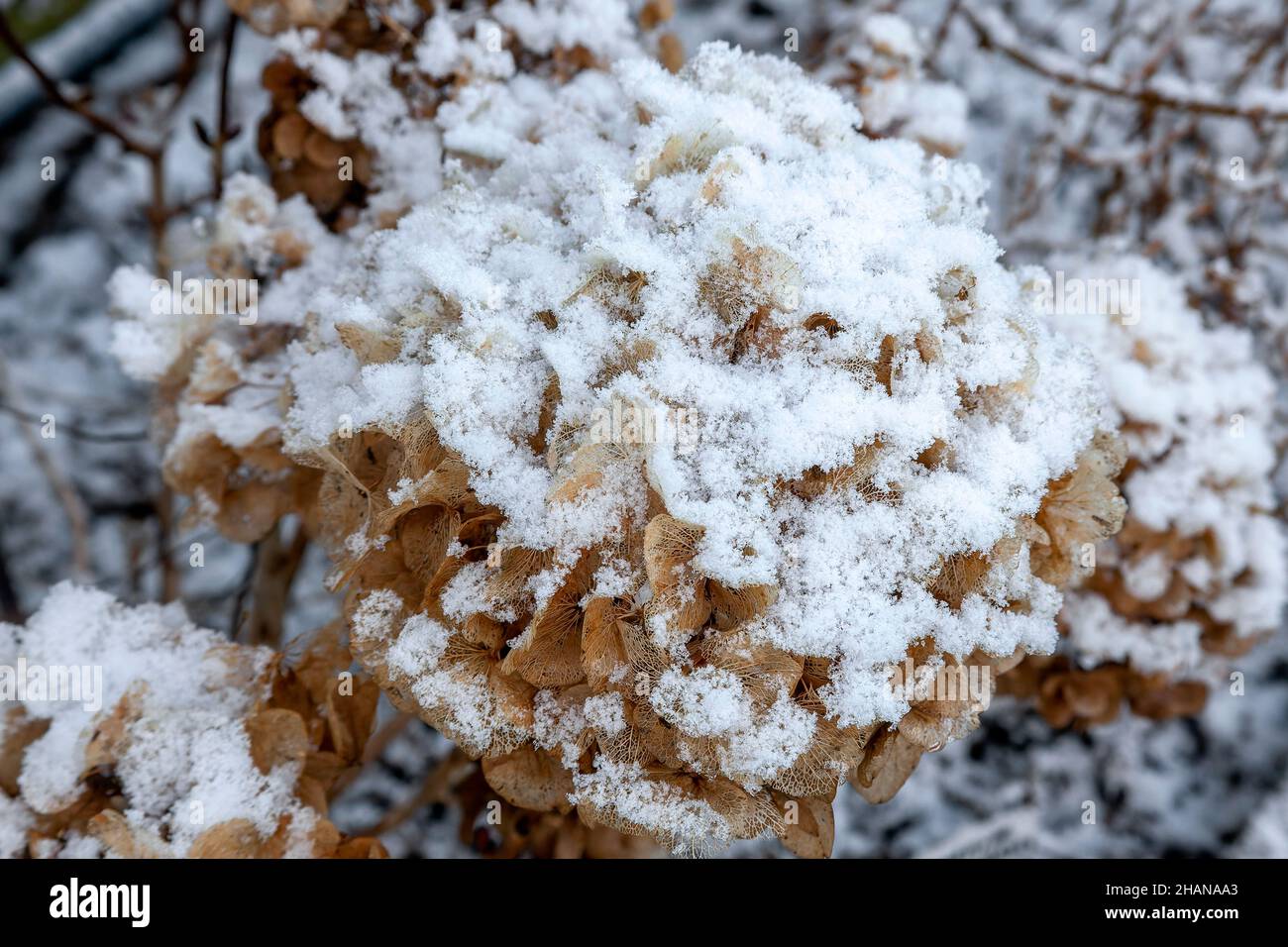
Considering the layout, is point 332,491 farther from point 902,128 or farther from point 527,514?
point 902,128

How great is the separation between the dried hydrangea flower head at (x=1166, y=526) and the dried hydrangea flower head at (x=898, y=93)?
0.77 ft

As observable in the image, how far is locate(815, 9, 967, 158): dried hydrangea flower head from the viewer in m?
1.13

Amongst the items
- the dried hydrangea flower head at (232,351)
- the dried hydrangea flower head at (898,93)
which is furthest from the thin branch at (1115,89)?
the dried hydrangea flower head at (232,351)

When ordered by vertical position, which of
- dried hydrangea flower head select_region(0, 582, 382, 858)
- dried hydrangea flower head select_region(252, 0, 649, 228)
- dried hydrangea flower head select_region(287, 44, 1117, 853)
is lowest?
dried hydrangea flower head select_region(0, 582, 382, 858)

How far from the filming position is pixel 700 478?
0.65 m

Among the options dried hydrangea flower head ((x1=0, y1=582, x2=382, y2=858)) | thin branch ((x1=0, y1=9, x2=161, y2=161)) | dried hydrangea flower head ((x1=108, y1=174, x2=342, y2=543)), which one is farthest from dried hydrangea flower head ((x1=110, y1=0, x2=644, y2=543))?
thin branch ((x1=0, y1=9, x2=161, y2=161))

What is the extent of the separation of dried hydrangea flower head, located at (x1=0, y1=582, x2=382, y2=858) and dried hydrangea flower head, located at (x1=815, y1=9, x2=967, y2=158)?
2.84ft

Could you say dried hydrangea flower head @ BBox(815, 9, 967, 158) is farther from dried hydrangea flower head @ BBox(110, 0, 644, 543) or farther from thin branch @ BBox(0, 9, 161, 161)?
thin branch @ BBox(0, 9, 161, 161)

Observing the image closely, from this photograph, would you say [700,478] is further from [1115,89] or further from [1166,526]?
[1115,89]

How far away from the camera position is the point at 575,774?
70cm

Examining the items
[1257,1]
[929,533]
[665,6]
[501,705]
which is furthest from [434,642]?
[1257,1]

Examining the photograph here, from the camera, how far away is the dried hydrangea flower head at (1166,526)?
108cm

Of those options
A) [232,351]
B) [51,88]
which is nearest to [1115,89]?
→ [232,351]

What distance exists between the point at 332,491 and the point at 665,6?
0.71 meters
